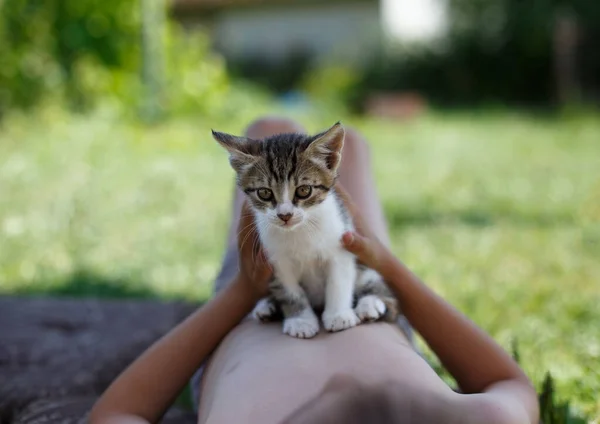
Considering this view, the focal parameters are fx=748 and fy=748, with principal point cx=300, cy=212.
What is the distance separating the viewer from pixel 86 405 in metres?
2.62

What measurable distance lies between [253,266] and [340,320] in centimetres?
38

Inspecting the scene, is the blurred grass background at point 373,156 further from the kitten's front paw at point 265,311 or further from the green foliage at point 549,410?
the kitten's front paw at point 265,311

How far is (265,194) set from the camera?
2.39 m

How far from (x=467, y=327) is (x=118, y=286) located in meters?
3.33

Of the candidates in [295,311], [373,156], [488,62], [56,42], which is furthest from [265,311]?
[488,62]

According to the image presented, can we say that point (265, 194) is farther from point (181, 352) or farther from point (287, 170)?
point (181, 352)

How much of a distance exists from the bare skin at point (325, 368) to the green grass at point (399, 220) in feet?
3.46

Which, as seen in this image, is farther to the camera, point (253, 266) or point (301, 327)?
point (253, 266)

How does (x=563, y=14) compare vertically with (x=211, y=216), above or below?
above

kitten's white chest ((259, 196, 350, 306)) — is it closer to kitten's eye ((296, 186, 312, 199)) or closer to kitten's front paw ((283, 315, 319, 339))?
kitten's eye ((296, 186, 312, 199))

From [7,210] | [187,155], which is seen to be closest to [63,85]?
[187,155]

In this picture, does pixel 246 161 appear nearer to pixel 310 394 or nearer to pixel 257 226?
pixel 257 226

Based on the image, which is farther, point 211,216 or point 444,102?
point 444,102

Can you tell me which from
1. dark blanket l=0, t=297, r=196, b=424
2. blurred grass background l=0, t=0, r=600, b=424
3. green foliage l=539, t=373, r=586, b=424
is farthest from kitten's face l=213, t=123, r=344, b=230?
blurred grass background l=0, t=0, r=600, b=424
